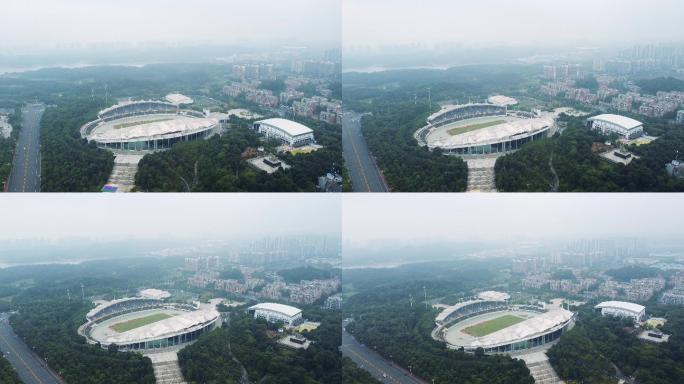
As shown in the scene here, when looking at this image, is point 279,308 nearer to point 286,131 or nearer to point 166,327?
point 166,327

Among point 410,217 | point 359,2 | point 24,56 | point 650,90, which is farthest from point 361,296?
point 24,56

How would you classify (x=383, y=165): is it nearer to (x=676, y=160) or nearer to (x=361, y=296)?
(x=361, y=296)

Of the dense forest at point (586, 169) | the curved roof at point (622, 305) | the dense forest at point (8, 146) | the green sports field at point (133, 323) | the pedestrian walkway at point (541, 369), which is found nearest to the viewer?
the dense forest at point (8, 146)

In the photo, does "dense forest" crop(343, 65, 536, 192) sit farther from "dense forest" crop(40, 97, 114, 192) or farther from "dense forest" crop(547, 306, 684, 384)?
"dense forest" crop(40, 97, 114, 192)

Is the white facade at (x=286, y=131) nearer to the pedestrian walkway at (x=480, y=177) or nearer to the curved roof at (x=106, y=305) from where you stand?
the pedestrian walkway at (x=480, y=177)

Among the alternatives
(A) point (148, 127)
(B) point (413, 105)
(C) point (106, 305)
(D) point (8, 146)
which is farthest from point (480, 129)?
(D) point (8, 146)

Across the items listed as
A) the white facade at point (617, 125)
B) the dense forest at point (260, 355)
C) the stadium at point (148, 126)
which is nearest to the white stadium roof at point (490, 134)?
the white facade at point (617, 125)
